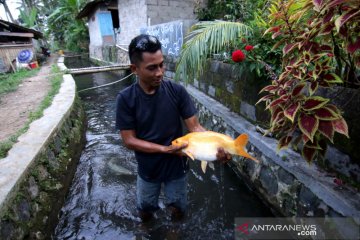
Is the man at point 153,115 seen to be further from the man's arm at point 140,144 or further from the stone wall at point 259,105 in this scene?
the stone wall at point 259,105

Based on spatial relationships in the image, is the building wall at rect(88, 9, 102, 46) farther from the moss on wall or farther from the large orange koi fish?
the large orange koi fish

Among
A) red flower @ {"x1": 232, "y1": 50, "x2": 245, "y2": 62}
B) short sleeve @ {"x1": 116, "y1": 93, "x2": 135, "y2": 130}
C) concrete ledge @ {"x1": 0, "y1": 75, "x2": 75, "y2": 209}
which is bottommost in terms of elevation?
concrete ledge @ {"x1": 0, "y1": 75, "x2": 75, "y2": 209}

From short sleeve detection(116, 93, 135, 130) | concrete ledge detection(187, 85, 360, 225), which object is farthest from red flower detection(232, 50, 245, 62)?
short sleeve detection(116, 93, 135, 130)

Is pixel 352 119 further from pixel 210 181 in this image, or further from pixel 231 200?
pixel 210 181

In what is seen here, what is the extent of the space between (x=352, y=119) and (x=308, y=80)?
53 centimetres

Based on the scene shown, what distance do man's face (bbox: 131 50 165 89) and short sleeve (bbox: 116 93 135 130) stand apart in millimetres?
256

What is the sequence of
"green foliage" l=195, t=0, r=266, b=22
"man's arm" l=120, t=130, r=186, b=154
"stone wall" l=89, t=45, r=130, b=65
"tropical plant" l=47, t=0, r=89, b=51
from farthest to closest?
"tropical plant" l=47, t=0, r=89, b=51 < "stone wall" l=89, t=45, r=130, b=65 < "green foliage" l=195, t=0, r=266, b=22 < "man's arm" l=120, t=130, r=186, b=154

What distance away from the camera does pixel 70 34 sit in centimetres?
2903

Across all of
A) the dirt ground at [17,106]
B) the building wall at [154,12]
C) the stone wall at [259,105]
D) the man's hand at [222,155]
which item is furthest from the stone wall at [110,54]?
the man's hand at [222,155]

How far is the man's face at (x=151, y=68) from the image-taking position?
2.13m

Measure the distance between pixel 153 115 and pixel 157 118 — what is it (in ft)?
0.15

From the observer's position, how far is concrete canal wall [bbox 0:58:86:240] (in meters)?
2.78

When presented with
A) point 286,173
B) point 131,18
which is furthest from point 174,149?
point 131,18

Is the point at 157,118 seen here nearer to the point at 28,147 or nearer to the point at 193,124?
the point at 193,124
